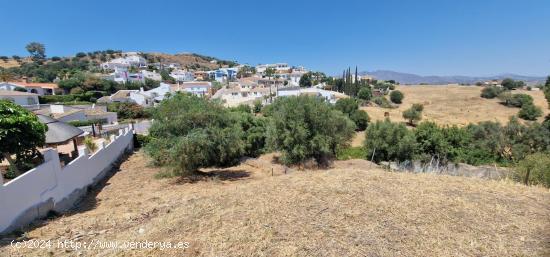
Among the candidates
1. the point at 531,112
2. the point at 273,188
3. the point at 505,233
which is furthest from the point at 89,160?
the point at 531,112

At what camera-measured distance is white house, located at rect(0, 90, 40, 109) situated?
3067 centimetres

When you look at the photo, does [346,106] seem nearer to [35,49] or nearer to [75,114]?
[75,114]

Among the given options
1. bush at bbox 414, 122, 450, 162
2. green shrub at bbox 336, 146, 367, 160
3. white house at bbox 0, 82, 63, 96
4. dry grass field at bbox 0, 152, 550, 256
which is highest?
white house at bbox 0, 82, 63, 96

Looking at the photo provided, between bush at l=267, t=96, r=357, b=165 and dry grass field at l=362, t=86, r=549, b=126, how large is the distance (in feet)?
92.5

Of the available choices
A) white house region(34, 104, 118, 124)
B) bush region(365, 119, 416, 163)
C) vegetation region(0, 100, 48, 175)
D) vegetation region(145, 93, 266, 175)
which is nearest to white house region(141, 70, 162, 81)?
white house region(34, 104, 118, 124)

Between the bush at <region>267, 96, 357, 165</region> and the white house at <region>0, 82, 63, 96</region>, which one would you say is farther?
the white house at <region>0, 82, 63, 96</region>

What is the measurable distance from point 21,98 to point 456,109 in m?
72.3

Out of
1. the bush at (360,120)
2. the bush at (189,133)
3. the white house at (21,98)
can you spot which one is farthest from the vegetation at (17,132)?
the bush at (360,120)

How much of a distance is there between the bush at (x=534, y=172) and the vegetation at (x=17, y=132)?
16.6m

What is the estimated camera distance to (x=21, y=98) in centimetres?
3291

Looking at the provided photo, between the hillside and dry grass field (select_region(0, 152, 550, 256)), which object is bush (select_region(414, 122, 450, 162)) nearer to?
dry grass field (select_region(0, 152, 550, 256))

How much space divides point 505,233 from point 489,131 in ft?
77.2

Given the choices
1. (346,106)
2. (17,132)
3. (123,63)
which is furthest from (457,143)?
(123,63)

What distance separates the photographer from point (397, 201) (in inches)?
267
